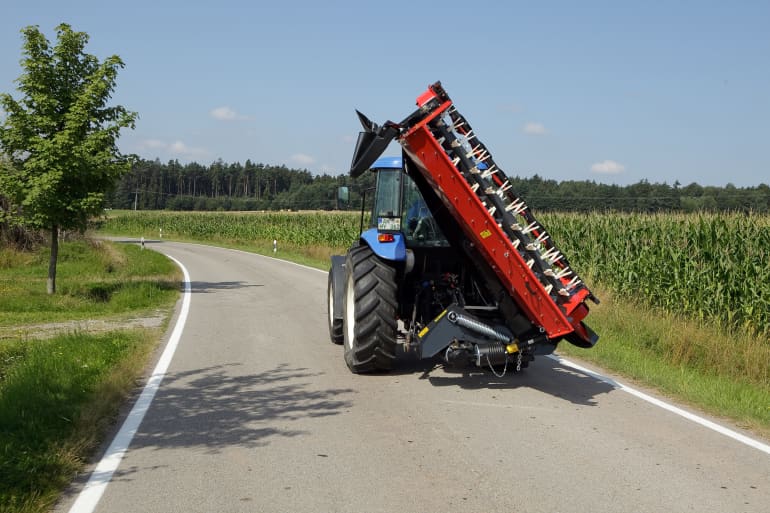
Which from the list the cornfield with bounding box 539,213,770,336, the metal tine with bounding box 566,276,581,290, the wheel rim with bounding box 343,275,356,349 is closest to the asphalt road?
the wheel rim with bounding box 343,275,356,349

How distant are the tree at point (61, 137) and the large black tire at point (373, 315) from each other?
1143 cm

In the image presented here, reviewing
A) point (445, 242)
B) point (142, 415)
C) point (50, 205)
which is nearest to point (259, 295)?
point (50, 205)

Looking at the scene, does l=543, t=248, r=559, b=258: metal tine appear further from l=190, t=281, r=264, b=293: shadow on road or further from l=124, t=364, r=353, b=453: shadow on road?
l=190, t=281, r=264, b=293: shadow on road

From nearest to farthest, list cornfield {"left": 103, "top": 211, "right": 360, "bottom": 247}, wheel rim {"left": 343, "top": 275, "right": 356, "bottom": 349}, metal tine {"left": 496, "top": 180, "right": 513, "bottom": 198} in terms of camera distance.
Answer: metal tine {"left": 496, "top": 180, "right": 513, "bottom": 198}, wheel rim {"left": 343, "top": 275, "right": 356, "bottom": 349}, cornfield {"left": 103, "top": 211, "right": 360, "bottom": 247}

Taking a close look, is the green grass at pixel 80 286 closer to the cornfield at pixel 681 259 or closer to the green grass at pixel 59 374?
the green grass at pixel 59 374

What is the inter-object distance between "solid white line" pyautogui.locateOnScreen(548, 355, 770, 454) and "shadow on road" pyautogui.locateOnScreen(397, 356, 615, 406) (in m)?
0.12

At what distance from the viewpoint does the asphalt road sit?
4.85 metres

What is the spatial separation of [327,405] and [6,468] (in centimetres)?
306

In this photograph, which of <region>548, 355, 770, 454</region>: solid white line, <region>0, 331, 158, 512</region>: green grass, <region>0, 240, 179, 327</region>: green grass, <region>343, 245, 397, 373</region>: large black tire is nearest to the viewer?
<region>0, 331, 158, 512</region>: green grass

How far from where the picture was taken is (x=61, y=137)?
678 inches

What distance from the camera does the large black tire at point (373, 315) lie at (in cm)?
839

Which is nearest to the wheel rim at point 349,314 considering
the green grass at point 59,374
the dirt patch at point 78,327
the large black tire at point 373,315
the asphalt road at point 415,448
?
the large black tire at point 373,315

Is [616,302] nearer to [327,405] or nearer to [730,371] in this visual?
[730,371]

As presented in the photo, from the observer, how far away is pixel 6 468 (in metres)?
5.14
